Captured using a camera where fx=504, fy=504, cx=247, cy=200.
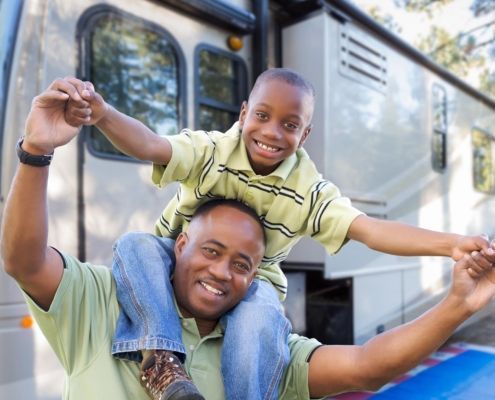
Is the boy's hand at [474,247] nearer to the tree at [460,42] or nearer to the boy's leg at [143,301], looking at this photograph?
the boy's leg at [143,301]

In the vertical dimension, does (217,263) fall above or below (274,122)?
below

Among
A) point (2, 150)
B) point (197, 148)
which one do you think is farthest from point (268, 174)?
point (2, 150)

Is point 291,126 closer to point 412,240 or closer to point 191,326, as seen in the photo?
point 412,240

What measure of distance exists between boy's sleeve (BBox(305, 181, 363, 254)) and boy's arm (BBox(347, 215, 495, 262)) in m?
0.03

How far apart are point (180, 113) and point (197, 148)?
1.21 meters

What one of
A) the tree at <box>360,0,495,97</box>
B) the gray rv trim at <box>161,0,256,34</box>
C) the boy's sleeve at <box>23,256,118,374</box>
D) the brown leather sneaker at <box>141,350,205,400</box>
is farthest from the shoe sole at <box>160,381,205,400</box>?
the tree at <box>360,0,495,97</box>

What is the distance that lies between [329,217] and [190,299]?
1.64 feet

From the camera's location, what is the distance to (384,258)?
397 centimetres

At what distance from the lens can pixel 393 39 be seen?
158 inches

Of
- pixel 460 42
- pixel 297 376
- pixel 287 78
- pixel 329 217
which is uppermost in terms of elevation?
pixel 460 42

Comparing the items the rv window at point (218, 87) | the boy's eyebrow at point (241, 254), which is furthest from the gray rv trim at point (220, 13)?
the boy's eyebrow at point (241, 254)

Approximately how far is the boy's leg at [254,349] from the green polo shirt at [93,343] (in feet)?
0.27

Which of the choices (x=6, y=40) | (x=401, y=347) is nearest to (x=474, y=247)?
(x=401, y=347)

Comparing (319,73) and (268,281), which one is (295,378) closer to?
(268,281)
